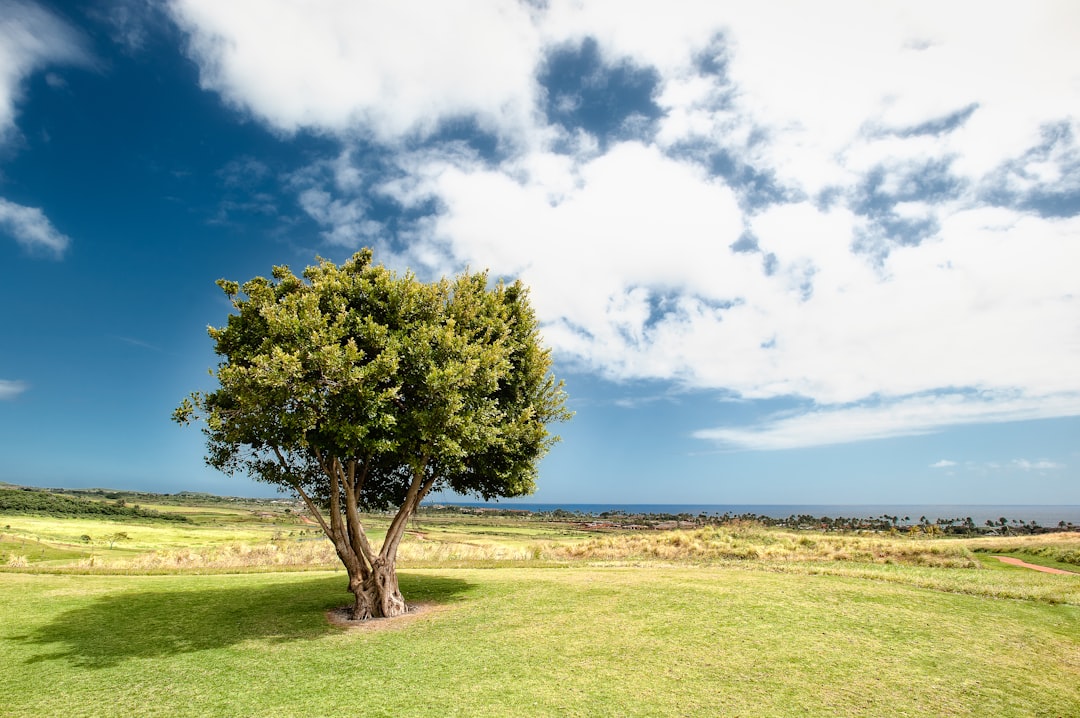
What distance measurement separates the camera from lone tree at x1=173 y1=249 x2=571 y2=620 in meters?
13.5

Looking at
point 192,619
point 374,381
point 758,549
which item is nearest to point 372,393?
point 374,381

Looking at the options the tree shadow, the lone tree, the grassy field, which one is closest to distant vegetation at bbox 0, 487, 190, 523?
the grassy field

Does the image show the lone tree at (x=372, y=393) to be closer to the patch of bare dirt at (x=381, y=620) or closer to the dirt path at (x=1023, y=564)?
the patch of bare dirt at (x=381, y=620)

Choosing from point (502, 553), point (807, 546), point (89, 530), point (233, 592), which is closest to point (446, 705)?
point (233, 592)

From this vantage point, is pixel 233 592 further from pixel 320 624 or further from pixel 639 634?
pixel 639 634

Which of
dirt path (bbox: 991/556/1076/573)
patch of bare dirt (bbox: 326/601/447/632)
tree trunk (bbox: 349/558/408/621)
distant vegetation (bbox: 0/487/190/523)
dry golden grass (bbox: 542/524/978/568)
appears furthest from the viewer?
distant vegetation (bbox: 0/487/190/523)

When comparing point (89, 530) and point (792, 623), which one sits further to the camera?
point (89, 530)

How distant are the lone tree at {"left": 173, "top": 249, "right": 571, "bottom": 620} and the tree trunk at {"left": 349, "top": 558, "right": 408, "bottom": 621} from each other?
32mm

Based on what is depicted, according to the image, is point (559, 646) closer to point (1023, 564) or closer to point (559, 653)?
point (559, 653)

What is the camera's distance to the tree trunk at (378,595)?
15.6 m

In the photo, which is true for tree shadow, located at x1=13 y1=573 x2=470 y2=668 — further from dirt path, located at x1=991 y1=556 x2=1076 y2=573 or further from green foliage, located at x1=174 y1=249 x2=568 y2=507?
dirt path, located at x1=991 y1=556 x2=1076 y2=573

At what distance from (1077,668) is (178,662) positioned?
60.8ft

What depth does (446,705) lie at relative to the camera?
334 inches

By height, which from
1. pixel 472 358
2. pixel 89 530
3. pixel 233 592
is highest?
pixel 472 358
